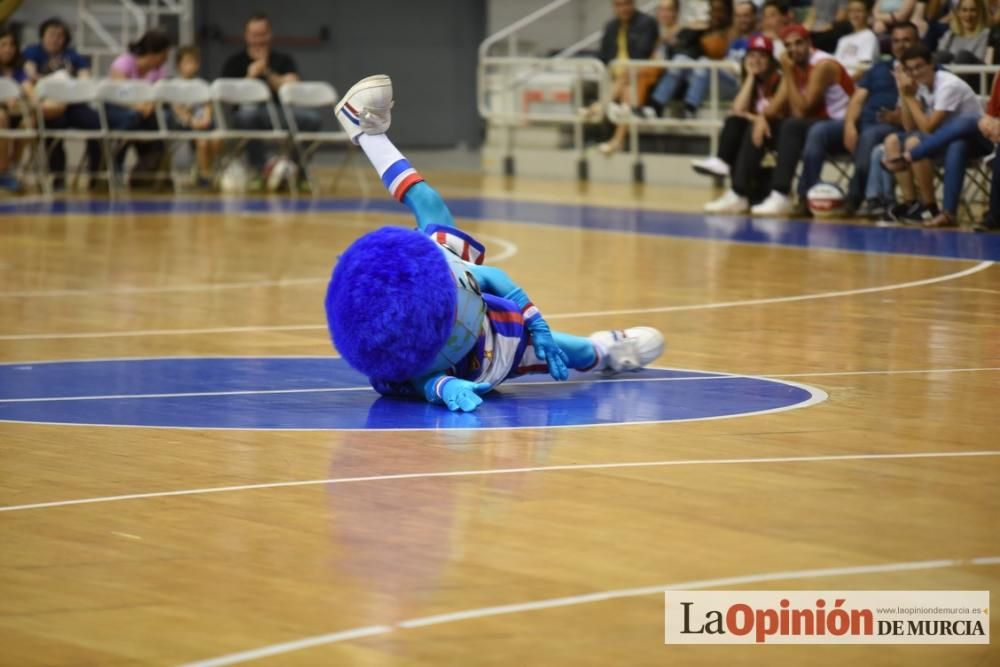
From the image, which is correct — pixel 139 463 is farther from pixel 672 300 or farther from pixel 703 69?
pixel 703 69

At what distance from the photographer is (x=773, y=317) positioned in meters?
7.49

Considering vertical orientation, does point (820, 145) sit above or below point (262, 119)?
above

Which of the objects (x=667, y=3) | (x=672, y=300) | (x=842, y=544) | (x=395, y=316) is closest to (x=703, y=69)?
(x=667, y=3)

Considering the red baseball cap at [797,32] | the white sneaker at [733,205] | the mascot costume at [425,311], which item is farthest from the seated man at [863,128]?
Answer: the mascot costume at [425,311]

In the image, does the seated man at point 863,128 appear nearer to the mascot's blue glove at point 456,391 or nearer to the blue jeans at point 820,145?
the blue jeans at point 820,145

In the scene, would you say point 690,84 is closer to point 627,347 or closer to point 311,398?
point 627,347

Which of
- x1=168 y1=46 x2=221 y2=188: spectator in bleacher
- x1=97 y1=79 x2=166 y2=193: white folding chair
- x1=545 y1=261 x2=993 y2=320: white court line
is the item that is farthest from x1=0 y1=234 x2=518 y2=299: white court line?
x1=168 y1=46 x2=221 y2=188: spectator in bleacher

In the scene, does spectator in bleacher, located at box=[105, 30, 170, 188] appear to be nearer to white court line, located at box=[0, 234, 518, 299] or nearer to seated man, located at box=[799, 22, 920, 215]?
seated man, located at box=[799, 22, 920, 215]

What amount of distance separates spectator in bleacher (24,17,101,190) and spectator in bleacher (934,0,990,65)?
713 centimetres

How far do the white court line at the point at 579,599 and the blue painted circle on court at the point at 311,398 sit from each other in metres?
1.75

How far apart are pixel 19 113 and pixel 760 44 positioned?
6496 mm

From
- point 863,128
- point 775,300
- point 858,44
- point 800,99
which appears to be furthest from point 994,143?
point 775,300

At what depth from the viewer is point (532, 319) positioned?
5.70 m

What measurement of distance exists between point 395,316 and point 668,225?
6937 mm
